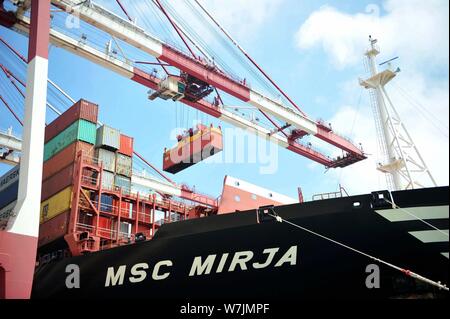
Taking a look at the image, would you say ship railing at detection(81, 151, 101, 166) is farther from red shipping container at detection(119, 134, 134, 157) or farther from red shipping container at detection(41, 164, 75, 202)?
red shipping container at detection(119, 134, 134, 157)

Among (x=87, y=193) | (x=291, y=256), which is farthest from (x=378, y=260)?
(x=87, y=193)

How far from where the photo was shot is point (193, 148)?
76.3ft

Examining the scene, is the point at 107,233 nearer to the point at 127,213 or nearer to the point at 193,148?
the point at 127,213

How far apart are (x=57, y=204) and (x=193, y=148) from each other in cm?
871

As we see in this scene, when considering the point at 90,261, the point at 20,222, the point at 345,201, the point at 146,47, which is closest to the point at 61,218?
the point at 20,222

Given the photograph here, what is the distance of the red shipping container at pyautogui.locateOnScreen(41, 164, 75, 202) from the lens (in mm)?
16047

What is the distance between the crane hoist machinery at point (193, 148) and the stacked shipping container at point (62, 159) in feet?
19.1

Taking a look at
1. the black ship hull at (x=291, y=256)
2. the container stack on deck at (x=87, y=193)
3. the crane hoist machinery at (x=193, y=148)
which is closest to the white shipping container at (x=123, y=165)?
the container stack on deck at (x=87, y=193)

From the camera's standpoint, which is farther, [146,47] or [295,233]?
[146,47]

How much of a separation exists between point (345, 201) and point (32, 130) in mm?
10888
